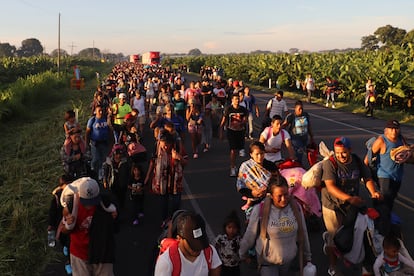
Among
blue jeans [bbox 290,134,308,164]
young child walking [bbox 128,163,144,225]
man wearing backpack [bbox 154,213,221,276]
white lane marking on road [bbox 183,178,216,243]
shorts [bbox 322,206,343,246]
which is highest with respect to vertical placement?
man wearing backpack [bbox 154,213,221,276]

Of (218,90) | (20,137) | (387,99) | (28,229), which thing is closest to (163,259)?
(28,229)

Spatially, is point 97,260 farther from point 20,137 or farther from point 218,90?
point 20,137

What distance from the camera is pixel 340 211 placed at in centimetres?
492

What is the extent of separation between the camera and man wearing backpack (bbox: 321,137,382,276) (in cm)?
487

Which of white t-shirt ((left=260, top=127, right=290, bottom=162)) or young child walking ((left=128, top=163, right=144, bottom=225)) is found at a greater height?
white t-shirt ((left=260, top=127, right=290, bottom=162))

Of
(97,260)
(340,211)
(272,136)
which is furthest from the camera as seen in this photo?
(272,136)

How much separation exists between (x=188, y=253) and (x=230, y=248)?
161 centimetres

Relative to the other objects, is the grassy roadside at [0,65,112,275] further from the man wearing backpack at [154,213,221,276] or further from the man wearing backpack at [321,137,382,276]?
the man wearing backpack at [321,137,382,276]

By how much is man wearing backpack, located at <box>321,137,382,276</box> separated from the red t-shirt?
270 cm

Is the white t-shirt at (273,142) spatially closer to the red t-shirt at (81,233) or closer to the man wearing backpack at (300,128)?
the man wearing backpack at (300,128)

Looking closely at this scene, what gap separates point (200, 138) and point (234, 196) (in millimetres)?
3953

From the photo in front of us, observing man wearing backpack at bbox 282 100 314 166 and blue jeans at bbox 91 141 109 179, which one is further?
man wearing backpack at bbox 282 100 314 166

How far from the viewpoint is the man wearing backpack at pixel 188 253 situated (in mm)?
2988

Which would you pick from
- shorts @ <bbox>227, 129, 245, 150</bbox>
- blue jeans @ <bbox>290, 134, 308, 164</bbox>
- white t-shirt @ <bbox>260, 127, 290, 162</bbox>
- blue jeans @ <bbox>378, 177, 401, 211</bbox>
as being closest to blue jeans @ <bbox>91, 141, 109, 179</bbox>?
shorts @ <bbox>227, 129, 245, 150</bbox>
